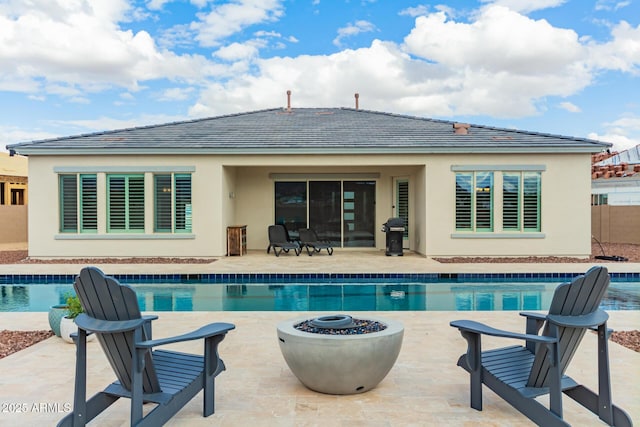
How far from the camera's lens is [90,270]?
2932 mm

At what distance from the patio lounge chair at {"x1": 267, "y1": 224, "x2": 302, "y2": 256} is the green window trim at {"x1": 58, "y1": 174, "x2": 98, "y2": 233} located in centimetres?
464

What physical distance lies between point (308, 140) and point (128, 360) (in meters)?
11.6

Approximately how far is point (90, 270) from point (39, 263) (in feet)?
37.2

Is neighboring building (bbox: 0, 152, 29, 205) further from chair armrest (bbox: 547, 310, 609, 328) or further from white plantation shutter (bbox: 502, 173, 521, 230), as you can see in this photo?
chair armrest (bbox: 547, 310, 609, 328)

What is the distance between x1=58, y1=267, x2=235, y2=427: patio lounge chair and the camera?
285 centimetres

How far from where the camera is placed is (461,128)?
587 inches

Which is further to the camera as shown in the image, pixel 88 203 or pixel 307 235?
Result: pixel 307 235

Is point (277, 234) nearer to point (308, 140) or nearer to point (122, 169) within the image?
point (308, 140)

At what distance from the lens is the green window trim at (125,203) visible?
1366 centimetres

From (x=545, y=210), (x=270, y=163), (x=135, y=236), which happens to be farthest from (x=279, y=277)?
(x=545, y=210)

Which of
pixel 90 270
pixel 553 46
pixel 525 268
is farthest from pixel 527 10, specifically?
pixel 90 270

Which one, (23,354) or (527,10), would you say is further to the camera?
(527,10)

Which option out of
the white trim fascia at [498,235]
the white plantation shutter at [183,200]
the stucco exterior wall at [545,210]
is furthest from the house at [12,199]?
the white trim fascia at [498,235]

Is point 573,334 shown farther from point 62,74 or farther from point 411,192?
point 62,74
